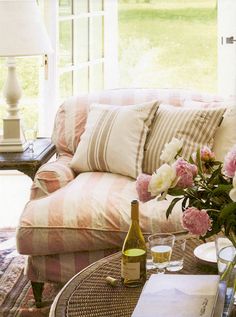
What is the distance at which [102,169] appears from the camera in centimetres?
296

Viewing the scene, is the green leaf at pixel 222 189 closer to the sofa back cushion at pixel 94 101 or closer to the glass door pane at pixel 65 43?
the sofa back cushion at pixel 94 101

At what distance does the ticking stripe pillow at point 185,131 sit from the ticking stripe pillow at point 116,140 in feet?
0.17

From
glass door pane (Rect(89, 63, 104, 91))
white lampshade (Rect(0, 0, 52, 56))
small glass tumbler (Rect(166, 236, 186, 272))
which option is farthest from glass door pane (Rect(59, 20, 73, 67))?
small glass tumbler (Rect(166, 236, 186, 272))

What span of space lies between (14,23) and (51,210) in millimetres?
972

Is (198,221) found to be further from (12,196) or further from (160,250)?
(12,196)

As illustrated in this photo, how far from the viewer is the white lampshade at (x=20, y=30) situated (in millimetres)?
2865

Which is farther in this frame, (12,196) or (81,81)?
(12,196)

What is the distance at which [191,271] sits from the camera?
1767 millimetres

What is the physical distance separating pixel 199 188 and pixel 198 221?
127 mm

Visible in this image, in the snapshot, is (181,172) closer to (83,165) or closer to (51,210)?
(51,210)

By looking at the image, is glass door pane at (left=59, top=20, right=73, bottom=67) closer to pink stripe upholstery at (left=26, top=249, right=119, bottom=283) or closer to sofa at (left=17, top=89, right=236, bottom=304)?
sofa at (left=17, top=89, right=236, bottom=304)

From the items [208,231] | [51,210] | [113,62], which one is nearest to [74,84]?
[113,62]

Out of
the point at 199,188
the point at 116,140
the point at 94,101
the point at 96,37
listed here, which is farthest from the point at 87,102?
the point at 199,188

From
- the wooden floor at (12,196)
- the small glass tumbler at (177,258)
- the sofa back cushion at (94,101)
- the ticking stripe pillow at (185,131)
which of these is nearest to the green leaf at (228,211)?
the small glass tumbler at (177,258)
